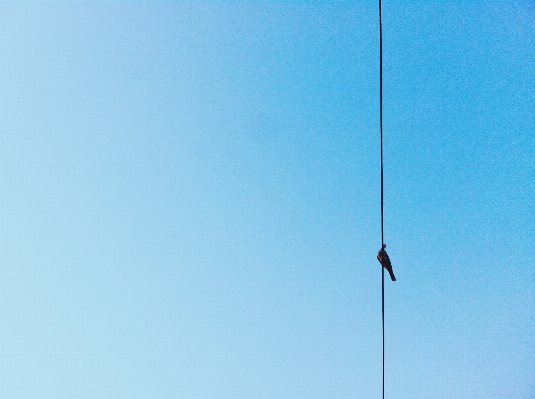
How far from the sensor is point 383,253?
4809 millimetres
